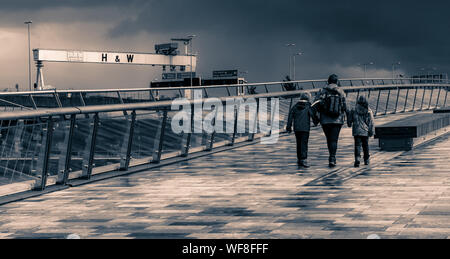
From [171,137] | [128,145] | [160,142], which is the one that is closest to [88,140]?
Answer: [128,145]

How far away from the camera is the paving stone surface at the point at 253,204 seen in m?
7.10

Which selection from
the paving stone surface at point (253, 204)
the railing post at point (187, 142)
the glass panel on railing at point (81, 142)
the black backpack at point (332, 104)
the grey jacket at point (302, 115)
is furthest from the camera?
the railing post at point (187, 142)

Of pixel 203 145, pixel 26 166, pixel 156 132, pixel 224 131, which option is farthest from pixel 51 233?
pixel 224 131

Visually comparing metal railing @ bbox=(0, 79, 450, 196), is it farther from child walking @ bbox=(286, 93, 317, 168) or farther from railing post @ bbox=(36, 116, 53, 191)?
child walking @ bbox=(286, 93, 317, 168)

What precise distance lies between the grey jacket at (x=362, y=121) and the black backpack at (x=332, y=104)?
57 cm

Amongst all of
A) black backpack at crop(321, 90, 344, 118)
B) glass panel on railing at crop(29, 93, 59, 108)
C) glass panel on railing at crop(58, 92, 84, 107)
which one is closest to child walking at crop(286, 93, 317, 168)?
black backpack at crop(321, 90, 344, 118)

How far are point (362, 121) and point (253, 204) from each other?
202 inches

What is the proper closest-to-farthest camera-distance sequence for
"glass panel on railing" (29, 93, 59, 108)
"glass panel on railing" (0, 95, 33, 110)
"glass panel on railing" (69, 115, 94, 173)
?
"glass panel on railing" (0, 95, 33, 110) → "glass panel on railing" (29, 93, 59, 108) → "glass panel on railing" (69, 115, 94, 173)

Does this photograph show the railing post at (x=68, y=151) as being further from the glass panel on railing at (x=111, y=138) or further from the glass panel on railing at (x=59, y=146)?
the glass panel on railing at (x=111, y=138)

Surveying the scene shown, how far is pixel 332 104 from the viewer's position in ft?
41.8

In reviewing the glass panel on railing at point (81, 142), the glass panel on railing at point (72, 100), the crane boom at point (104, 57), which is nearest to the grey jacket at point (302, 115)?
the glass panel on railing at point (81, 142)

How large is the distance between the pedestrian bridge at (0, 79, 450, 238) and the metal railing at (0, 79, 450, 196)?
0.02 meters

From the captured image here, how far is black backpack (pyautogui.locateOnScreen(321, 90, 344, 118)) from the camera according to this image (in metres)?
12.7
